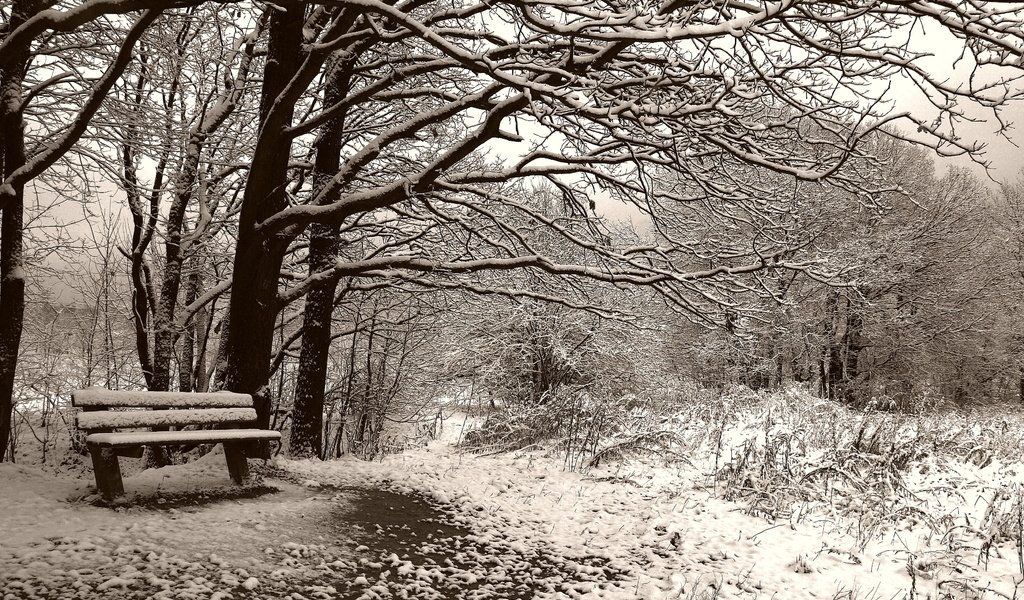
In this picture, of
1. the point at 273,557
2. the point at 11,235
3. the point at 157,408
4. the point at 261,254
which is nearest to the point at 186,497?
the point at 157,408

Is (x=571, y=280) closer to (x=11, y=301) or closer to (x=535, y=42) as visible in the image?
(x=535, y=42)

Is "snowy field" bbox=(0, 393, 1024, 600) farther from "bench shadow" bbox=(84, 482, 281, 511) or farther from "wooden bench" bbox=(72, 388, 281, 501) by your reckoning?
"wooden bench" bbox=(72, 388, 281, 501)

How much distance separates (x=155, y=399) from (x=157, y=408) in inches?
7.7

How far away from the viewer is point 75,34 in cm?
682

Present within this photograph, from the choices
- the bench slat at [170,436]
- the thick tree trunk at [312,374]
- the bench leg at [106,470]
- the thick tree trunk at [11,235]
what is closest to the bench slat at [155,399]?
the bench slat at [170,436]

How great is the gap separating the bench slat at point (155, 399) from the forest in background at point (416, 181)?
76cm

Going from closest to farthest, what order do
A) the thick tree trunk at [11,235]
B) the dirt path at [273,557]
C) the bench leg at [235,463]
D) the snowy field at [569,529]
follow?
the dirt path at [273,557], the snowy field at [569,529], the bench leg at [235,463], the thick tree trunk at [11,235]

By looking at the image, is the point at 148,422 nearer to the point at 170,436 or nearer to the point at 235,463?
the point at 170,436

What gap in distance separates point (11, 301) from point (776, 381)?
21.3 meters

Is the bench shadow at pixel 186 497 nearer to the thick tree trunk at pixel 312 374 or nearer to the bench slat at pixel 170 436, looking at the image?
the bench slat at pixel 170 436

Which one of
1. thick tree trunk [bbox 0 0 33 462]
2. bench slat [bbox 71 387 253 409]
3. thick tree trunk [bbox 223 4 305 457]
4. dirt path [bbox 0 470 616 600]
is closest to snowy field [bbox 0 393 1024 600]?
dirt path [bbox 0 470 616 600]

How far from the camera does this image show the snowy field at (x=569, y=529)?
381cm

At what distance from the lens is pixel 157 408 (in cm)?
522

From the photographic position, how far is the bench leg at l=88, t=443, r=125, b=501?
4551 mm
